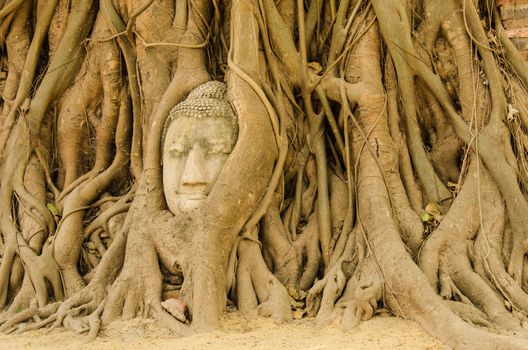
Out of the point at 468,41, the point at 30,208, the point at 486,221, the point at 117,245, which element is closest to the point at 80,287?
the point at 117,245

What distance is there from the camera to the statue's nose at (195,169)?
3.50m

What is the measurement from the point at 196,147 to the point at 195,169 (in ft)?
0.52

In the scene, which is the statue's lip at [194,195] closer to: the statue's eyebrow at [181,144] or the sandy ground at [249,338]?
the statue's eyebrow at [181,144]

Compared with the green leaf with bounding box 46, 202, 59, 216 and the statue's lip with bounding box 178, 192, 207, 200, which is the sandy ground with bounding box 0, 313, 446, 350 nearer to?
the statue's lip with bounding box 178, 192, 207, 200

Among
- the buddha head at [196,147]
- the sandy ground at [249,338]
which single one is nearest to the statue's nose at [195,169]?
the buddha head at [196,147]

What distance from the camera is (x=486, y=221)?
3.42 metres

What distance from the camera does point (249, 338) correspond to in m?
2.88

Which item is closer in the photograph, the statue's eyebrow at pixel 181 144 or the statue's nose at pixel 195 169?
the statue's nose at pixel 195 169

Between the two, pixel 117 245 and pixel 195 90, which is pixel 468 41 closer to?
pixel 195 90

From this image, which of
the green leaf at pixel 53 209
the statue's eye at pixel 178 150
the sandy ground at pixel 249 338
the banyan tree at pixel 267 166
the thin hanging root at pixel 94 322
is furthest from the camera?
the green leaf at pixel 53 209

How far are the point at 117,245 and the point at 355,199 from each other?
158 centimetres

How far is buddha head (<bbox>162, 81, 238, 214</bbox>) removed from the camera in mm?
3518

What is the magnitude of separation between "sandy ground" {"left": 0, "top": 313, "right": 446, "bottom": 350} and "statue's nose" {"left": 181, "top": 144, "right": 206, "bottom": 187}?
83cm

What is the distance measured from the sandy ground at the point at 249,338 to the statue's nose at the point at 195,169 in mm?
835
